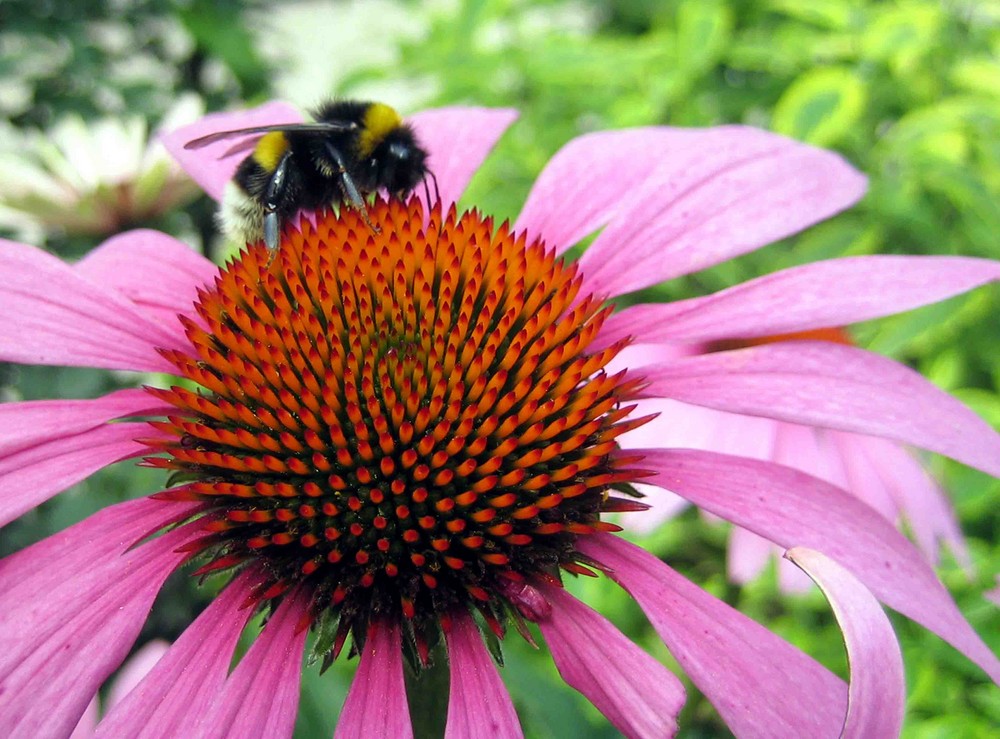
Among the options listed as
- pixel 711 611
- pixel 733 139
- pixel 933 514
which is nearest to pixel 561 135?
pixel 733 139

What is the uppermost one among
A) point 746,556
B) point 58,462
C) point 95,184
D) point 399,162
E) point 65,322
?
point 95,184

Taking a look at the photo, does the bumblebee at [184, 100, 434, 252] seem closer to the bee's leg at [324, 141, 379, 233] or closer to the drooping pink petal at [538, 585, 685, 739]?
the bee's leg at [324, 141, 379, 233]

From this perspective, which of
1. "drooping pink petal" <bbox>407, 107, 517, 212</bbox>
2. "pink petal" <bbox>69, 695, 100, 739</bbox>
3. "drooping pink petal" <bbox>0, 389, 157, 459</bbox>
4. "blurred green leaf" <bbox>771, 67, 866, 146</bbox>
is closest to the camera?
"drooping pink petal" <bbox>0, 389, 157, 459</bbox>

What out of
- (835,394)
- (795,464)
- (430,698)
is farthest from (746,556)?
(430,698)

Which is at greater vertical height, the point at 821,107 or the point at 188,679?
the point at 821,107

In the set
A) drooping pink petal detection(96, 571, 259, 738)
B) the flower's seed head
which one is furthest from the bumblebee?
drooping pink petal detection(96, 571, 259, 738)

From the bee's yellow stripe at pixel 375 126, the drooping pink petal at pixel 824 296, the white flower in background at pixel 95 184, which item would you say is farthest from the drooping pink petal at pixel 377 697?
the white flower in background at pixel 95 184

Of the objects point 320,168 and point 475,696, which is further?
point 320,168

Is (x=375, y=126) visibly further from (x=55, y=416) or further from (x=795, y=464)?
(x=795, y=464)
